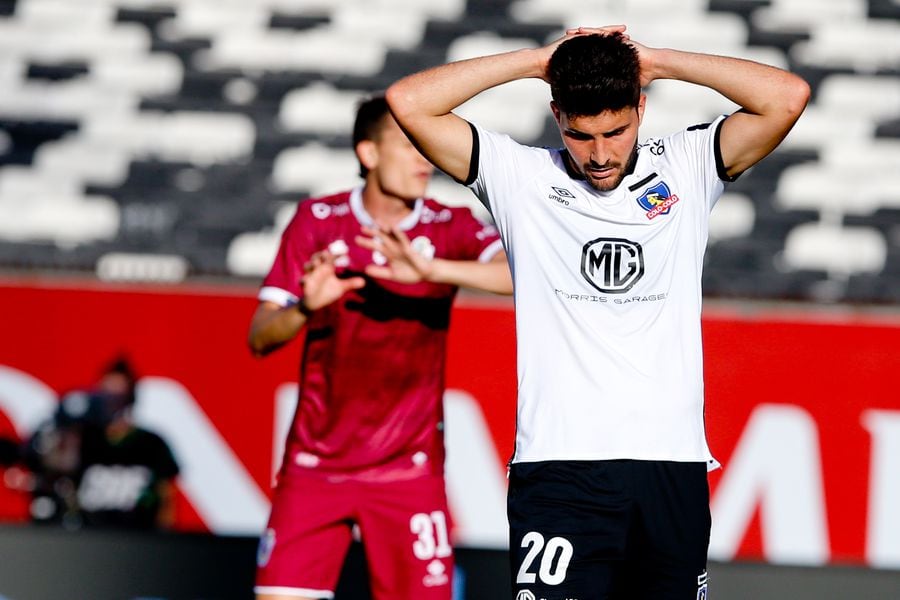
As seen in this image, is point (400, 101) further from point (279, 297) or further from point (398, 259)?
point (279, 297)

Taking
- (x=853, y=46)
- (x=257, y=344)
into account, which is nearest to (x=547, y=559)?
(x=257, y=344)

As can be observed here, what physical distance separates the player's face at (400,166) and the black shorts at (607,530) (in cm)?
167

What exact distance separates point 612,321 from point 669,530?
1.93 ft

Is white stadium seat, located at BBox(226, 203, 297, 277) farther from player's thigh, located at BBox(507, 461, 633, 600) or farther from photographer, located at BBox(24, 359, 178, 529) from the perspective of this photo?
player's thigh, located at BBox(507, 461, 633, 600)

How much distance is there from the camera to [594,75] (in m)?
3.60

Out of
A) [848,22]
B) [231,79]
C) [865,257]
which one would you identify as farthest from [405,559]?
[848,22]

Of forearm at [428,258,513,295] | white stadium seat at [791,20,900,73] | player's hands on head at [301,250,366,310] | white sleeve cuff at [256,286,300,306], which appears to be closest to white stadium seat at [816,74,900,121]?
white stadium seat at [791,20,900,73]

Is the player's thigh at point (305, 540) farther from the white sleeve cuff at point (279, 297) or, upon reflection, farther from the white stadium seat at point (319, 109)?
the white stadium seat at point (319, 109)

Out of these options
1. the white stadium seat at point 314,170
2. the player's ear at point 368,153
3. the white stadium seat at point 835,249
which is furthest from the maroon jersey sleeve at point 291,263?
the white stadium seat at point 835,249

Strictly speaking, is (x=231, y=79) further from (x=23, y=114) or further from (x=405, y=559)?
(x=405, y=559)

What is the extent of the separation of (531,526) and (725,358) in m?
3.87

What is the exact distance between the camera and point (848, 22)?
33.5 feet

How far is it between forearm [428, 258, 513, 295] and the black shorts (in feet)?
3.27

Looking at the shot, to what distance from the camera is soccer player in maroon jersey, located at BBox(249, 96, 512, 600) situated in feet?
16.0
